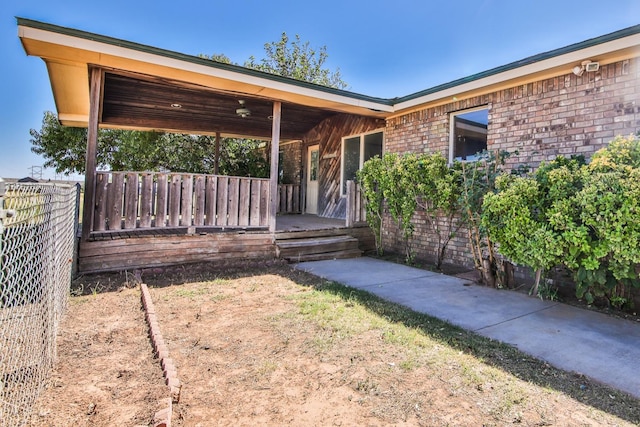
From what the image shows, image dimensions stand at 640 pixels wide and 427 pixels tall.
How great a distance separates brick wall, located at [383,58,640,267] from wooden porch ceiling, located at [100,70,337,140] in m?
3.45

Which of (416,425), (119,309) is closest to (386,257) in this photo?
(119,309)

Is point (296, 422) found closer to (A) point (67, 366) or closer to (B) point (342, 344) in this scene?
(B) point (342, 344)

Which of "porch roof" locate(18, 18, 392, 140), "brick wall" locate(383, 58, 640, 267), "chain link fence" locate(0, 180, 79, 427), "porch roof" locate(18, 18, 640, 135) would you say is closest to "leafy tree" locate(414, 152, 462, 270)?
"brick wall" locate(383, 58, 640, 267)

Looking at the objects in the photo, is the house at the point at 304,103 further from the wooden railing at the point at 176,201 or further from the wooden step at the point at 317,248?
the wooden step at the point at 317,248

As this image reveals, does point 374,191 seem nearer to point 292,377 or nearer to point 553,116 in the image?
point 553,116

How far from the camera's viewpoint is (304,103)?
22.1 feet

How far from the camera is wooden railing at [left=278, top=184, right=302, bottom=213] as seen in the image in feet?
37.1

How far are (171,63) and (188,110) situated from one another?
3.45 meters

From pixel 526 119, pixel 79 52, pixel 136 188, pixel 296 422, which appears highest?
pixel 79 52

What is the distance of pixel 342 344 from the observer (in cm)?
300

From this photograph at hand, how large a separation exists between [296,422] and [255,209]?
15.3 feet

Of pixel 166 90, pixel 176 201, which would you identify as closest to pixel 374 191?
pixel 176 201

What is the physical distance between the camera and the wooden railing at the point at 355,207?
295 inches

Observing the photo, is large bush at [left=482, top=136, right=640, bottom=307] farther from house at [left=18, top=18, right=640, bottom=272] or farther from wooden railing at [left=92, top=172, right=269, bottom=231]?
wooden railing at [left=92, top=172, right=269, bottom=231]
